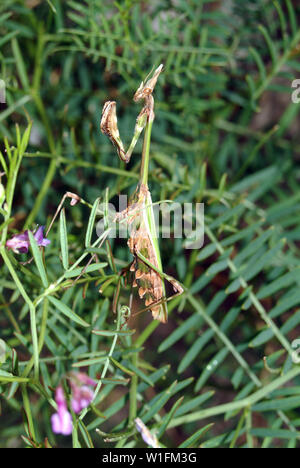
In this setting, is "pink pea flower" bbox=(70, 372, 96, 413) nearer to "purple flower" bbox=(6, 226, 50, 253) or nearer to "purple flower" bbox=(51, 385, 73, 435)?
"purple flower" bbox=(51, 385, 73, 435)

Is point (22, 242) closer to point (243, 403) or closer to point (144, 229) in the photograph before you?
point (144, 229)

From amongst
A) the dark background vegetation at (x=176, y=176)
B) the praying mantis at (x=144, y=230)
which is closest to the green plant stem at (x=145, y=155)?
the praying mantis at (x=144, y=230)

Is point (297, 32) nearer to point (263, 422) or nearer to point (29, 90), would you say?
point (29, 90)

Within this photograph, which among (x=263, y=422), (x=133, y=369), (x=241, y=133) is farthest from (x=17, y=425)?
(x=241, y=133)

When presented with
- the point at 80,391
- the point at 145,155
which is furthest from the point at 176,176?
the point at 80,391

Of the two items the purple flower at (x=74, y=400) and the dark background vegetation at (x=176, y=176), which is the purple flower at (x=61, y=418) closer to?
the purple flower at (x=74, y=400)

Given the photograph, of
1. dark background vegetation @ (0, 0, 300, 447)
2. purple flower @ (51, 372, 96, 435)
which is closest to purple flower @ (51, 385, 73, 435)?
purple flower @ (51, 372, 96, 435)

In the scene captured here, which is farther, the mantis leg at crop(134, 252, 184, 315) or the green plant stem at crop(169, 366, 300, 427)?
the green plant stem at crop(169, 366, 300, 427)

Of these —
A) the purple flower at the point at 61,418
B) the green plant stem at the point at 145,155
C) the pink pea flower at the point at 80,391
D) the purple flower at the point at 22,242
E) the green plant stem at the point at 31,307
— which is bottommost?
the purple flower at the point at 61,418
